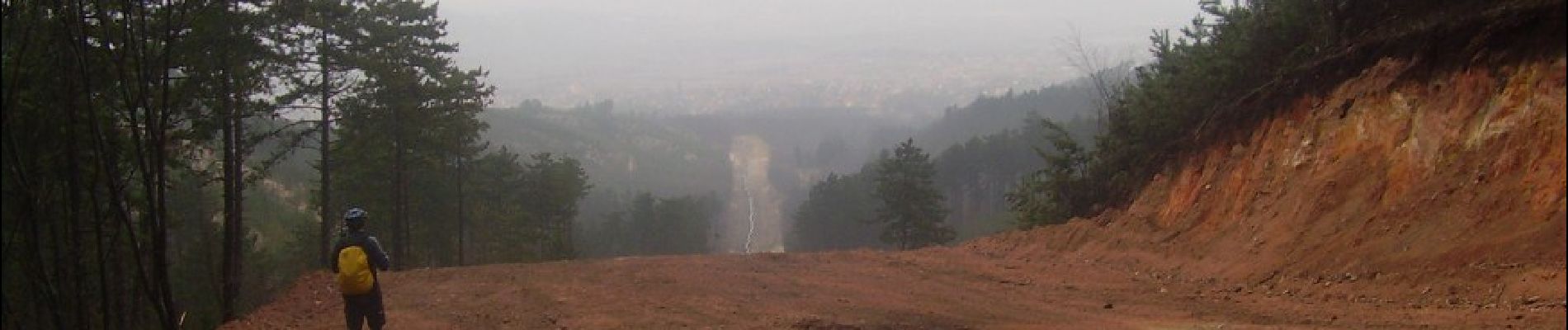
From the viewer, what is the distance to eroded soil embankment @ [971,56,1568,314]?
1154 cm

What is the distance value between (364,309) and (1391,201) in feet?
43.1

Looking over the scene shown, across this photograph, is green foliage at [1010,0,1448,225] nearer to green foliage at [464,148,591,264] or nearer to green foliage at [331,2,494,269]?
green foliage at [331,2,494,269]

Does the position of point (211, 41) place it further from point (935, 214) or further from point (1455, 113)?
point (935, 214)

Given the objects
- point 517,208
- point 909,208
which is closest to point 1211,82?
point 909,208

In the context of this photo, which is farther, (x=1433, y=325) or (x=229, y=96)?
(x=229, y=96)

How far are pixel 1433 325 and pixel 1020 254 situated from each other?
11.9 meters

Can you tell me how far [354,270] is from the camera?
9266mm

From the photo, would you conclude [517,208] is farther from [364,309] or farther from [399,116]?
[364,309]

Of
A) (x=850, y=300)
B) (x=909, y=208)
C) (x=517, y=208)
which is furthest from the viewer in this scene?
(x=909, y=208)

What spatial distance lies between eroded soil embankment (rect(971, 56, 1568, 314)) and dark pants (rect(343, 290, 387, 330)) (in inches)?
411

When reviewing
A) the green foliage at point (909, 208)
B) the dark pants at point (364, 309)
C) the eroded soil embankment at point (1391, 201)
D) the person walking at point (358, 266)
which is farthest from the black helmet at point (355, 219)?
the green foliage at point (909, 208)

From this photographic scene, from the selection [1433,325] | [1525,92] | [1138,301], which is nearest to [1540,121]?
[1525,92]

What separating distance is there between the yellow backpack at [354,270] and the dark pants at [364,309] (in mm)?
112

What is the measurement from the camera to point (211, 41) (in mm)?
16109
